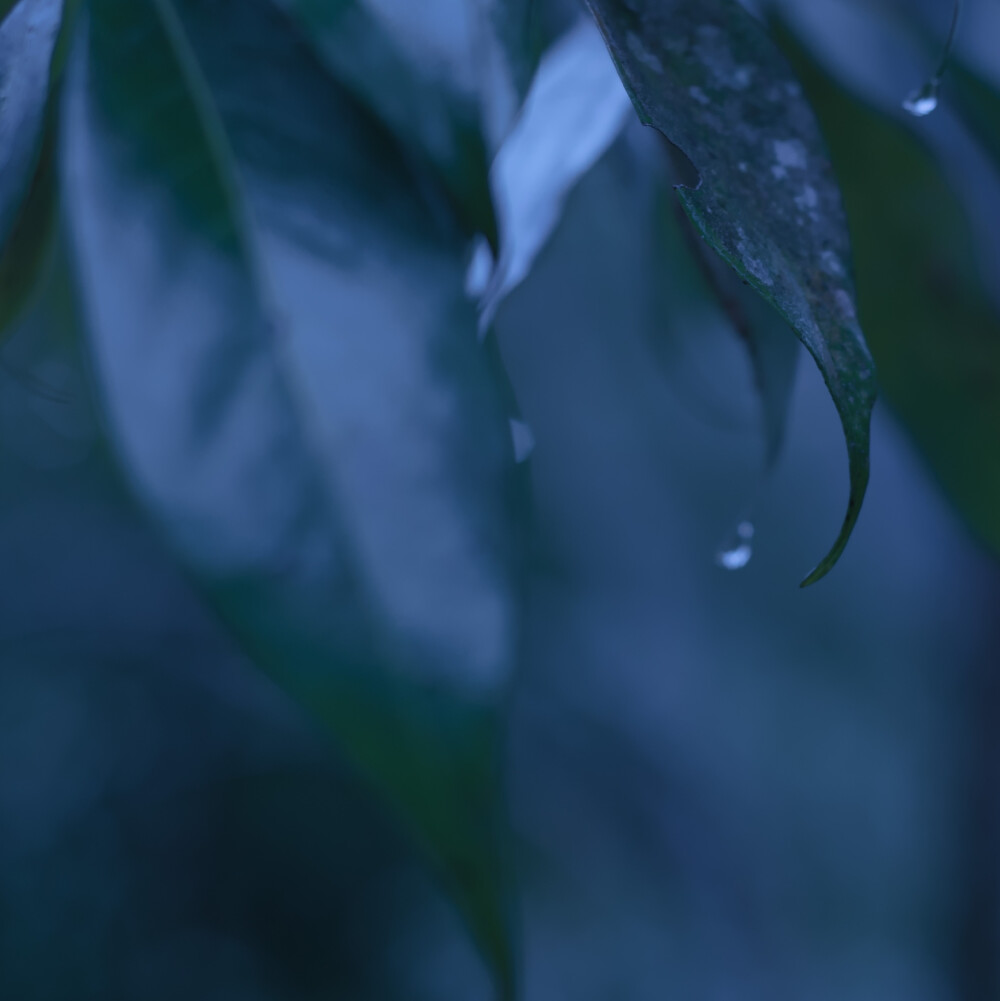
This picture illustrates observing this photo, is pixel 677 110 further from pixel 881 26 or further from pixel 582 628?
pixel 582 628

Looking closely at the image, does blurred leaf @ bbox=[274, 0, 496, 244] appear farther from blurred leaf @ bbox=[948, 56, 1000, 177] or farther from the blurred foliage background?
the blurred foliage background

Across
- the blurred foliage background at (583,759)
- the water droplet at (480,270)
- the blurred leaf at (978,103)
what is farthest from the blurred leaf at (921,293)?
the blurred foliage background at (583,759)

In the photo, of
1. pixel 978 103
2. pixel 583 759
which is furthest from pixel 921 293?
pixel 583 759

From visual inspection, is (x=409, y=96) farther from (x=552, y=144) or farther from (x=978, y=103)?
(x=978, y=103)

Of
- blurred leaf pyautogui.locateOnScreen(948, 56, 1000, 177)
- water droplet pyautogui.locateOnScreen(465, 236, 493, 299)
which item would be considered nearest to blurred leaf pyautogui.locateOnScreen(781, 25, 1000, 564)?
blurred leaf pyautogui.locateOnScreen(948, 56, 1000, 177)

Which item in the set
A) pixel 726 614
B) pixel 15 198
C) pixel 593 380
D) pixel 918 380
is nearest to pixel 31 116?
pixel 15 198
